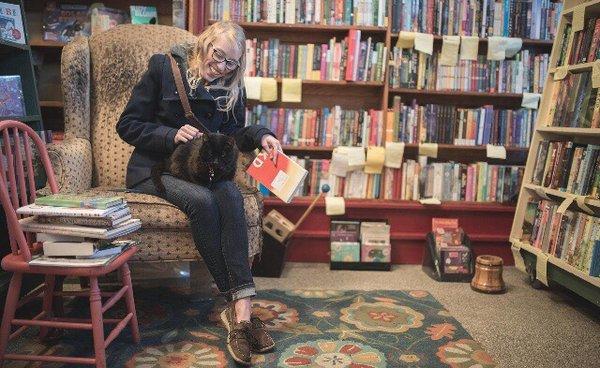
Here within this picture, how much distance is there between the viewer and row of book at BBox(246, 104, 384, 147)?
2891 millimetres

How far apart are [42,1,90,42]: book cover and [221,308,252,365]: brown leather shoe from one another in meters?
1.91

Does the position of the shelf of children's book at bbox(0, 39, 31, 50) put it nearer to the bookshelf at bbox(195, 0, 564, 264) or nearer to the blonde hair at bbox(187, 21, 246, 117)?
the blonde hair at bbox(187, 21, 246, 117)

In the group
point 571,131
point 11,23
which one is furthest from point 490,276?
point 11,23

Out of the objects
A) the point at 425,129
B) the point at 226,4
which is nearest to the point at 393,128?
the point at 425,129

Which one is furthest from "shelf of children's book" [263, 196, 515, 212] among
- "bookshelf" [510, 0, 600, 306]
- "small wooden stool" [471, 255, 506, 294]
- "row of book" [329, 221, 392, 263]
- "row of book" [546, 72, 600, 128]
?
"row of book" [546, 72, 600, 128]

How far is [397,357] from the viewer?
66.4 inches

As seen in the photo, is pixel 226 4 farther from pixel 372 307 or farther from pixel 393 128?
pixel 372 307

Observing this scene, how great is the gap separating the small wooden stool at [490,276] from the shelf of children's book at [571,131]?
66cm

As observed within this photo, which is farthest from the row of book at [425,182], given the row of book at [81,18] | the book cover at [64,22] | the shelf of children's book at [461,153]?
the book cover at [64,22]

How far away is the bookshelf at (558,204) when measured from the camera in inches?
82.9

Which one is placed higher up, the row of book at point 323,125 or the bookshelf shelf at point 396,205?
the row of book at point 323,125

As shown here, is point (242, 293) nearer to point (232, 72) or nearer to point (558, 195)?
point (232, 72)

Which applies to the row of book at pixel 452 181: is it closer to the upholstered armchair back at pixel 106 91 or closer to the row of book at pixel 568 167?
the row of book at pixel 568 167

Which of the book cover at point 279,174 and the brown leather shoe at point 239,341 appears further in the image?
the book cover at point 279,174
